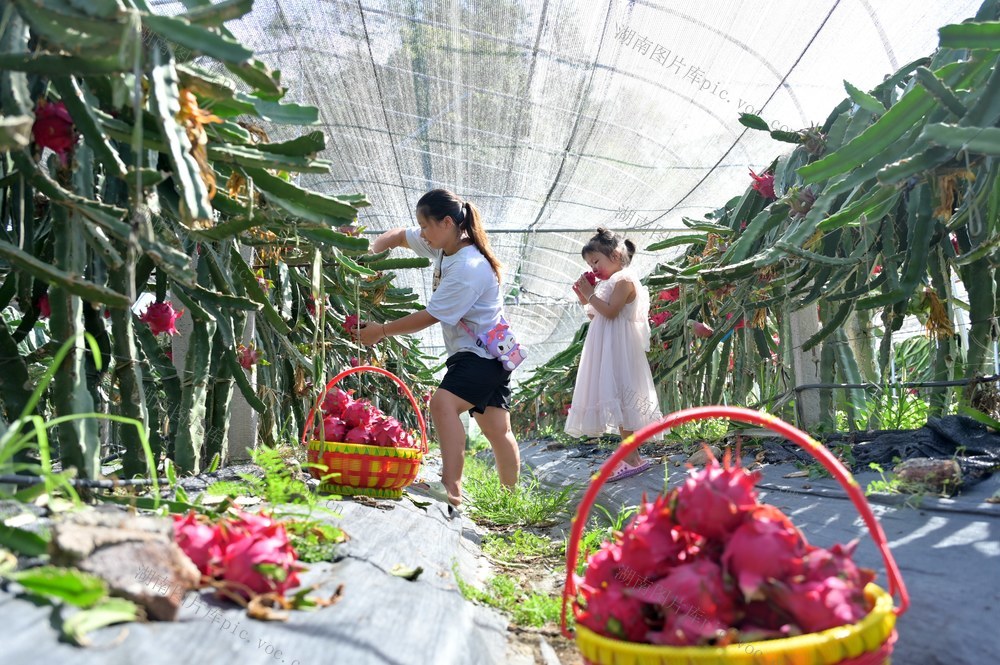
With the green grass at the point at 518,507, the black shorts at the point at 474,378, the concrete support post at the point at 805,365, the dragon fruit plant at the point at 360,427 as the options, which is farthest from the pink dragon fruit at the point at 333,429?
the concrete support post at the point at 805,365

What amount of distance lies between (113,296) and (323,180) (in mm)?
6020

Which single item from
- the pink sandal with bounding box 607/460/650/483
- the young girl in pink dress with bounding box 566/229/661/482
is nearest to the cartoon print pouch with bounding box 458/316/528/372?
the young girl in pink dress with bounding box 566/229/661/482

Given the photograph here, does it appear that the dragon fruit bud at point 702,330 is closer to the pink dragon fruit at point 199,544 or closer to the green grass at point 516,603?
the green grass at point 516,603

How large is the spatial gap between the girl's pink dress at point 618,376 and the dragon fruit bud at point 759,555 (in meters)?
2.65

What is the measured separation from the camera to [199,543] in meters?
1.20

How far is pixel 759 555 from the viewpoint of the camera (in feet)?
3.29

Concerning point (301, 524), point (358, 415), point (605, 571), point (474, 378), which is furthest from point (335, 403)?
point (605, 571)

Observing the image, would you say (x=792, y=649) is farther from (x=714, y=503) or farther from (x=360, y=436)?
(x=360, y=436)

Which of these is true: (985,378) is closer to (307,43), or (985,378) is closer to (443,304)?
(443,304)

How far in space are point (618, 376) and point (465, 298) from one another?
1077 mm

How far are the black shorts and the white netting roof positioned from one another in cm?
263

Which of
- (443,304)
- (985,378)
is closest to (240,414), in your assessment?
(443,304)

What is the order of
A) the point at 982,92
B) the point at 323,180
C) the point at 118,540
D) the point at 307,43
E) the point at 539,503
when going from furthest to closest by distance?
the point at 323,180
the point at 307,43
the point at 539,503
the point at 982,92
the point at 118,540

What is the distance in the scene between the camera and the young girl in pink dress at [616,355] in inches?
147
